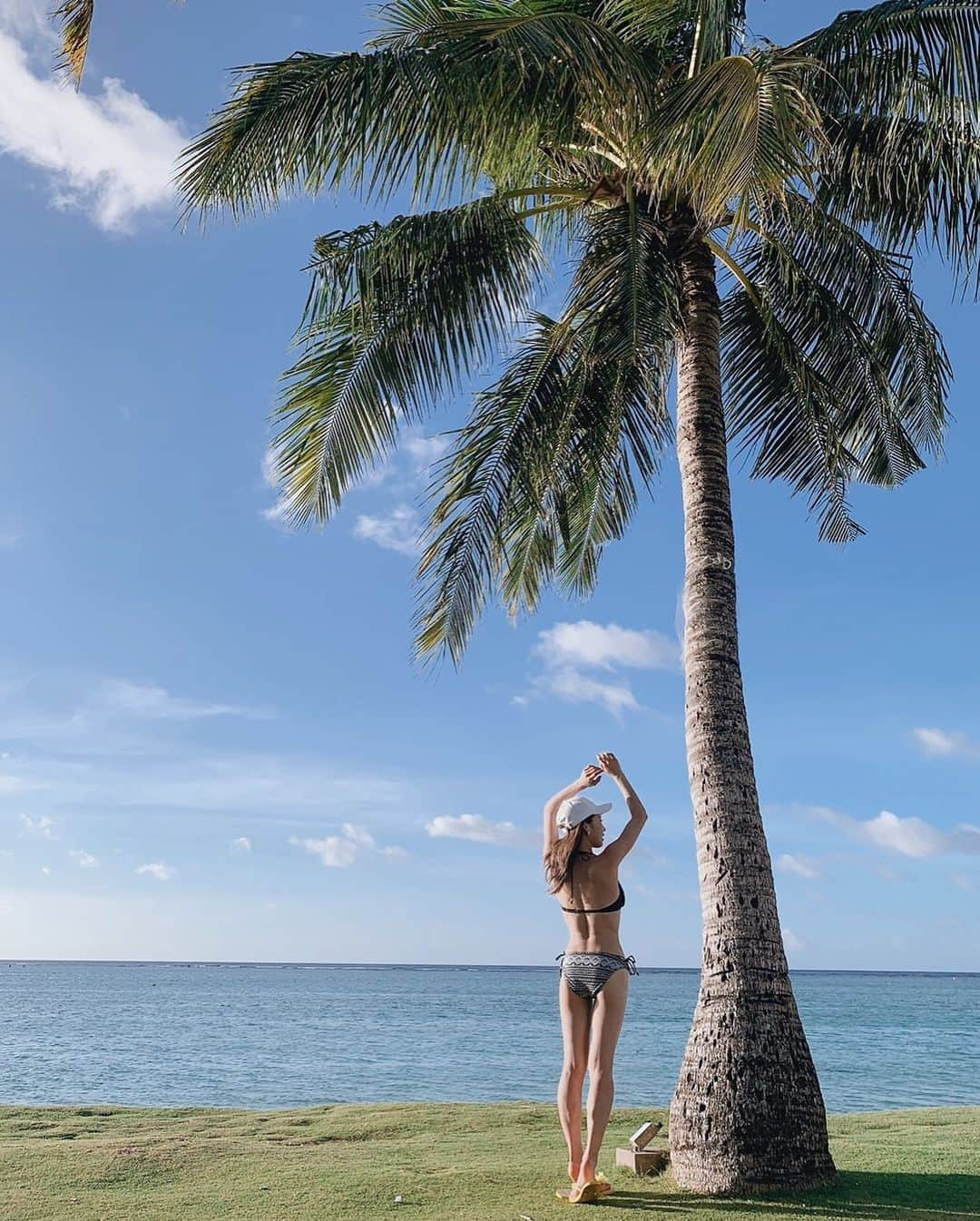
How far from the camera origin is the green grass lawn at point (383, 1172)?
6125 millimetres

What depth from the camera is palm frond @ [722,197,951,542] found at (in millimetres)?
9602

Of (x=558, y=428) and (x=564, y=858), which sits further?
(x=558, y=428)

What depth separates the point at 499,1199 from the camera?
6363 millimetres

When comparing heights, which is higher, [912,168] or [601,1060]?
[912,168]

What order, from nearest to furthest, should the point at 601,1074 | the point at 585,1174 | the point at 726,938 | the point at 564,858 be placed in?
the point at 601,1074 < the point at 585,1174 < the point at 564,858 < the point at 726,938

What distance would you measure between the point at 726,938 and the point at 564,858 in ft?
4.52

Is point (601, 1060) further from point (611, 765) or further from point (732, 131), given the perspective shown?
point (732, 131)

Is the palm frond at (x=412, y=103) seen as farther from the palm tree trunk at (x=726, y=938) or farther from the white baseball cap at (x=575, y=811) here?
the white baseball cap at (x=575, y=811)

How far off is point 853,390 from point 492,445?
339cm

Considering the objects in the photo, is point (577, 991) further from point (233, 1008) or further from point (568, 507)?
point (233, 1008)

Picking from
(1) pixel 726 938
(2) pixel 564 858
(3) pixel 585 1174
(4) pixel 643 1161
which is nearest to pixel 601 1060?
(3) pixel 585 1174

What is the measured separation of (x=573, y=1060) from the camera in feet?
20.7

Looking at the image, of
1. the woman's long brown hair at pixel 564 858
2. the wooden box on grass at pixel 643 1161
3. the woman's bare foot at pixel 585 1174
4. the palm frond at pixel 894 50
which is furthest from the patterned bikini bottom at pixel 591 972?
the palm frond at pixel 894 50

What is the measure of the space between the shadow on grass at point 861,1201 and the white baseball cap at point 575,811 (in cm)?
207
